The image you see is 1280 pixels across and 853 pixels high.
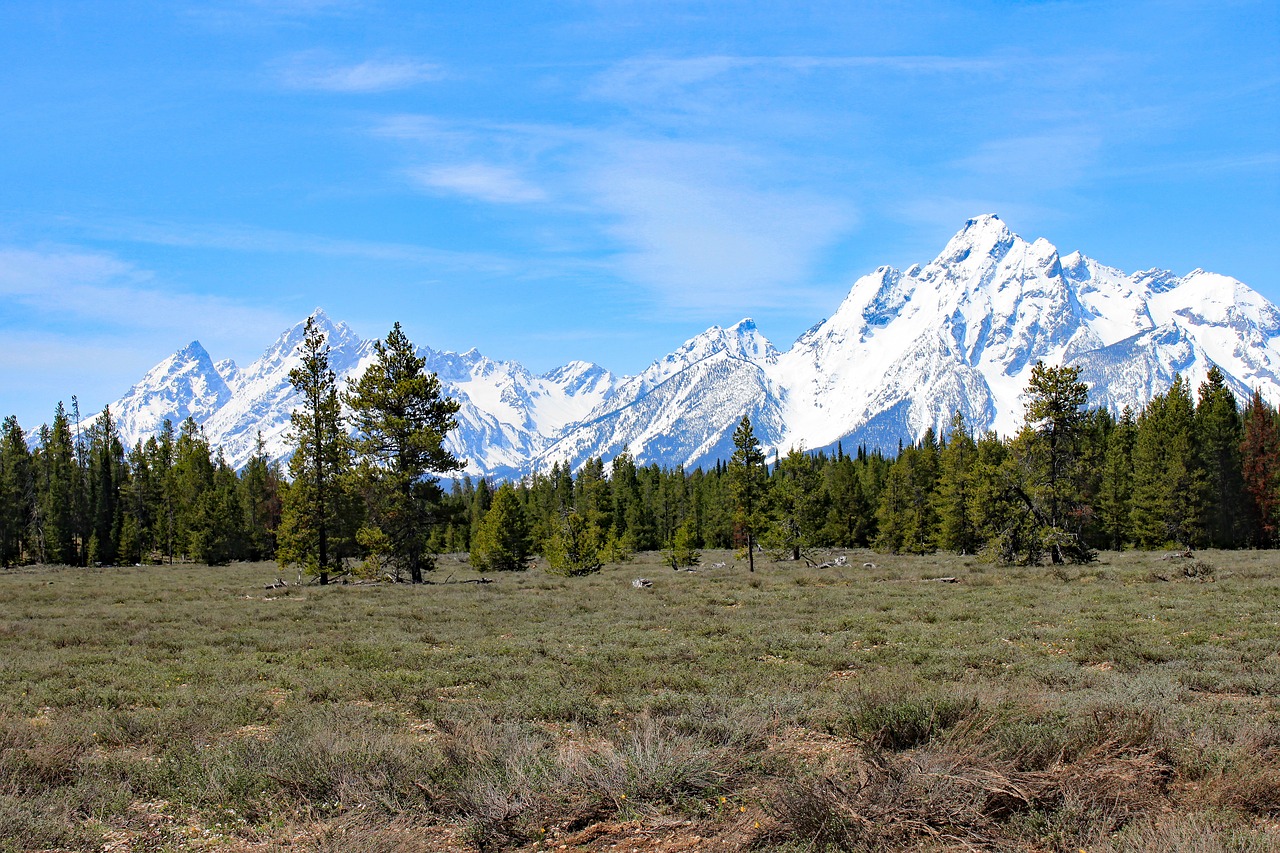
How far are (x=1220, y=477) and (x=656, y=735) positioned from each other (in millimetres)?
65564

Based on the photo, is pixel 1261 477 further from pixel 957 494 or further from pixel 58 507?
pixel 58 507

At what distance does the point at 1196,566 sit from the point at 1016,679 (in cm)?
2163

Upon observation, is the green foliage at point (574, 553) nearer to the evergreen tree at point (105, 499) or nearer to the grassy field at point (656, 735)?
the grassy field at point (656, 735)

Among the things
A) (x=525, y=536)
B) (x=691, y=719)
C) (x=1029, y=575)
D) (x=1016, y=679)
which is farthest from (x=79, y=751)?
(x=525, y=536)

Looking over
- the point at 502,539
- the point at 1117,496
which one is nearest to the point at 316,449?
the point at 502,539

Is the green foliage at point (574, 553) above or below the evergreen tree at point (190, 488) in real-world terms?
below

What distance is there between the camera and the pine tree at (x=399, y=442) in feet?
99.5

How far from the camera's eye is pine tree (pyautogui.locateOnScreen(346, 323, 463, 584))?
30.3 m

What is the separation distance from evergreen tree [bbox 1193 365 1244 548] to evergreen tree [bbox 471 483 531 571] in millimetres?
49649

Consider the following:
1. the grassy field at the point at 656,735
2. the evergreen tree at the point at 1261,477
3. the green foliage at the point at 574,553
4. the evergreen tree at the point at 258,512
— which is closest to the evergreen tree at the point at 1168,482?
the evergreen tree at the point at 1261,477

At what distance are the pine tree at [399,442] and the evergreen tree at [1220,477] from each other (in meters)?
54.7

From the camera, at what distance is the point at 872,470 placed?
98.4 meters

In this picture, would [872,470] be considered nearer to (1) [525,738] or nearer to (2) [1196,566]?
(2) [1196,566]

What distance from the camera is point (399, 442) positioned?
Result: 30656 mm
